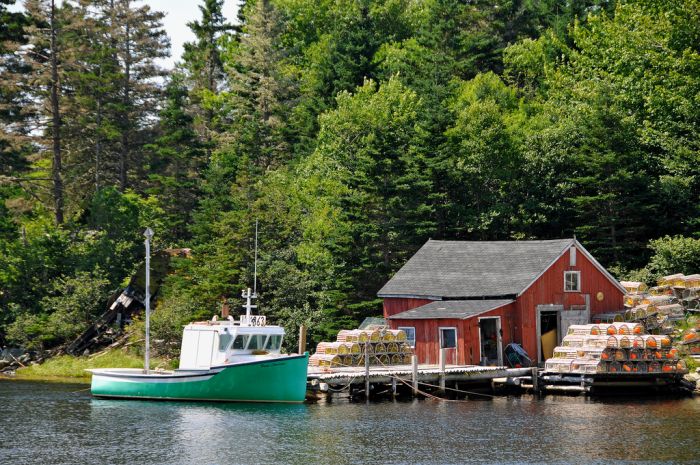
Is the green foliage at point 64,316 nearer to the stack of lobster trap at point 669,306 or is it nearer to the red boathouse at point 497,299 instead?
the red boathouse at point 497,299

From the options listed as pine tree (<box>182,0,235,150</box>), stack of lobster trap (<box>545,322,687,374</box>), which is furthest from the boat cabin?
pine tree (<box>182,0,235,150</box>)

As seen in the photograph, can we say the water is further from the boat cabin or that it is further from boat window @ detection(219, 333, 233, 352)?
boat window @ detection(219, 333, 233, 352)

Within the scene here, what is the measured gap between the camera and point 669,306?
55.1m

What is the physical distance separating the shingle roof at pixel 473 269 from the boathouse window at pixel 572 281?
1.20m

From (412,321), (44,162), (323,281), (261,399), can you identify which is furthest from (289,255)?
(44,162)

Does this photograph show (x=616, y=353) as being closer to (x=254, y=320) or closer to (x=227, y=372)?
(x=254, y=320)

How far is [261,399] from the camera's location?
46719 mm

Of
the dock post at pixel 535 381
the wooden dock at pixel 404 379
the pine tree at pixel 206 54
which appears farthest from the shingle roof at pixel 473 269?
the pine tree at pixel 206 54

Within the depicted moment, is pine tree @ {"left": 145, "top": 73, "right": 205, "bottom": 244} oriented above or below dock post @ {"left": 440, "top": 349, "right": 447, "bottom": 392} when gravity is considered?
above

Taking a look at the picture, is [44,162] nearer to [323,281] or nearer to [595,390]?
[323,281]

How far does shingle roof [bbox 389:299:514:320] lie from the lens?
50562 millimetres

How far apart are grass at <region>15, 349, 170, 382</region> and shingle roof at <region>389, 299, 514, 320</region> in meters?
16.8

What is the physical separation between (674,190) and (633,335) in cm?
2049

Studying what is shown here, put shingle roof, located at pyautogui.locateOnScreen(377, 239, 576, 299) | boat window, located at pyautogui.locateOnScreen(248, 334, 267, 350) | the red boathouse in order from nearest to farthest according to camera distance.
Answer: boat window, located at pyautogui.locateOnScreen(248, 334, 267, 350)
the red boathouse
shingle roof, located at pyautogui.locateOnScreen(377, 239, 576, 299)
